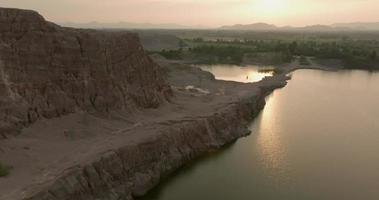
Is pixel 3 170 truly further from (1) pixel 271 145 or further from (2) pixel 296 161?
(1) pixel 271 145

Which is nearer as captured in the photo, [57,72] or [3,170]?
[3,170]

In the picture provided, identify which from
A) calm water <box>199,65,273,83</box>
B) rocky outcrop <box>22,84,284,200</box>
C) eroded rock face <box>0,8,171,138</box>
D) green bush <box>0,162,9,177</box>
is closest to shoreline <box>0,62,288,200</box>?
rocky outcrop <box>22,84,284,200</box>

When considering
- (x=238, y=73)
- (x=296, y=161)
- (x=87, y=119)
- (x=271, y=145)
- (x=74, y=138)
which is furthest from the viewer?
(x=238, y=73)

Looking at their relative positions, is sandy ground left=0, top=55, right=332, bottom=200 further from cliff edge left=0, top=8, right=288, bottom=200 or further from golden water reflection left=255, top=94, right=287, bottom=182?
golden water reflection left=255, top=94, right=287, bottom=182

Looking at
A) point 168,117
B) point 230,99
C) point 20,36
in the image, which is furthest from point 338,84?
point 20,36

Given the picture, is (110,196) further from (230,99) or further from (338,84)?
(338,84)

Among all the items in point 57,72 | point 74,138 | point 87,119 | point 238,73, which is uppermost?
point 57,72

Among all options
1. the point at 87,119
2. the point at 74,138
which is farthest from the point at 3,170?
the point at 87,119
